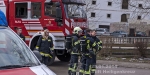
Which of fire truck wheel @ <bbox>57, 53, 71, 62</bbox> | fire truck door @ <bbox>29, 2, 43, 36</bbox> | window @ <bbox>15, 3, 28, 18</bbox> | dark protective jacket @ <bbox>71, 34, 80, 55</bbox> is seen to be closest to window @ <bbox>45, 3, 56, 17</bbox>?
fire truck door @ <bbox>29, 2, 43, 36</bbox>

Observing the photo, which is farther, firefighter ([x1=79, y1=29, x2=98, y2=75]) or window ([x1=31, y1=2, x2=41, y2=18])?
window ([x1=31, y1=2, x2=41, y2=18])

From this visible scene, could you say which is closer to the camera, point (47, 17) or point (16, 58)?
point (16, 58)

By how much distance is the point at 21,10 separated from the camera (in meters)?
16.0

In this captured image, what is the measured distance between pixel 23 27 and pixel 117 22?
153 feet

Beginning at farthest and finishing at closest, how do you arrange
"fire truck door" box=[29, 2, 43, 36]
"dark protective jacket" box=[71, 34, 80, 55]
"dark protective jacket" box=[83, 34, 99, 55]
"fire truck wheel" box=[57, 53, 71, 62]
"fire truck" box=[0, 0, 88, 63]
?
"fire truck wheel" box=[57, 53, 71, 62] < "fire truck door" box=[29, 2, 43, 36] < "fire truck" box=[0, 0, 88, 63] < "dark protective jacket" box=[71, 34, 80, 55] < "dark protective jacket" box=[83, 34, 99, 55]

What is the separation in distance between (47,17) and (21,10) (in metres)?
1.46

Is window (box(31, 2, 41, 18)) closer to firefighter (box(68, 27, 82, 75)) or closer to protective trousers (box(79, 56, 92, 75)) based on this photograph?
firefighter (box(68, 27, 82, 75))

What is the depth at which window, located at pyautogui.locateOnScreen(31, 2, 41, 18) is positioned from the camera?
15.6 metres

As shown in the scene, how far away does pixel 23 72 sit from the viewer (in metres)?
4.60

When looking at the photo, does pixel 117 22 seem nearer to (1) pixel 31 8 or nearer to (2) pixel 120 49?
(2) pixel 120 49

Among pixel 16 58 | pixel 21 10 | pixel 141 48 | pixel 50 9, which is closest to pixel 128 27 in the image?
pixel 141 48

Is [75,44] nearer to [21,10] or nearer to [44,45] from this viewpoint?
[44,45]

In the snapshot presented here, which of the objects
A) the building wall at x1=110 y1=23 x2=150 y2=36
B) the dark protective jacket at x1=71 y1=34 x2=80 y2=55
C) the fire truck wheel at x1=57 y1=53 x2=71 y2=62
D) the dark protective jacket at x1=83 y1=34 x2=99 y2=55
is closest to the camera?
the dark protective jacket at x1=83 y1=34 x2=99 y2=55

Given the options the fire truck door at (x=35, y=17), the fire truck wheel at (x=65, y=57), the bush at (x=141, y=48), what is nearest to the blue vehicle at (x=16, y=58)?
the fire truck door at (x=35, y=17)
